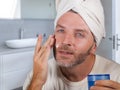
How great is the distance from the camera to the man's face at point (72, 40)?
0.77m

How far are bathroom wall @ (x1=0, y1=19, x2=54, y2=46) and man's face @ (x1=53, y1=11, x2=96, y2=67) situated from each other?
1.41 metres

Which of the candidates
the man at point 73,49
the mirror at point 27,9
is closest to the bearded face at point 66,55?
the man at point 73,49

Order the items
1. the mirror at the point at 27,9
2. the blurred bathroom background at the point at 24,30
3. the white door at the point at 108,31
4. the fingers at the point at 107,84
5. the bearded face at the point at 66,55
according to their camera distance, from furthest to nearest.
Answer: the white door at the point at 108,31 < the mirror at the point at 27,9 < the blurred bathroom background at the point at 24,30 < the bearded face at the point at 66,55 < the fingers at the point at 107,84

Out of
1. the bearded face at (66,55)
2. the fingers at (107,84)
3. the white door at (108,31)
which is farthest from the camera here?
the white door at (108,31)

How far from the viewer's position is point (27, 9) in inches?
91.0

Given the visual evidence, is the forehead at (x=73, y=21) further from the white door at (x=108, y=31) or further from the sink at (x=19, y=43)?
the white door at (x=108, y=31)

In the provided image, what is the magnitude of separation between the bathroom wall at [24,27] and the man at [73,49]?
4.42 feet

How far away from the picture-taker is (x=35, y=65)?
812 mm

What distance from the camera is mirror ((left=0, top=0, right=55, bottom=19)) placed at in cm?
208

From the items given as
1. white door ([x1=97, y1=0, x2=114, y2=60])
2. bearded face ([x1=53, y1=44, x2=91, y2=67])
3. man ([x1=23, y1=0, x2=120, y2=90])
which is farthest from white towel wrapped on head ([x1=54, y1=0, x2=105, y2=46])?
white door ([x1=97, y1=0, x2=114, y2=60])

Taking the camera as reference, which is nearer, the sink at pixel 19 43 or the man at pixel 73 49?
the man at pixel 73 49

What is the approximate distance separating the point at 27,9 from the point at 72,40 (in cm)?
164

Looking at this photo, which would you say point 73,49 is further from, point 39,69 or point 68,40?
point 39,69

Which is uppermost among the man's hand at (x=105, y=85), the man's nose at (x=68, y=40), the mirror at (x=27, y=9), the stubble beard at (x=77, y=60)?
the mirror at (x=27, y=9)
